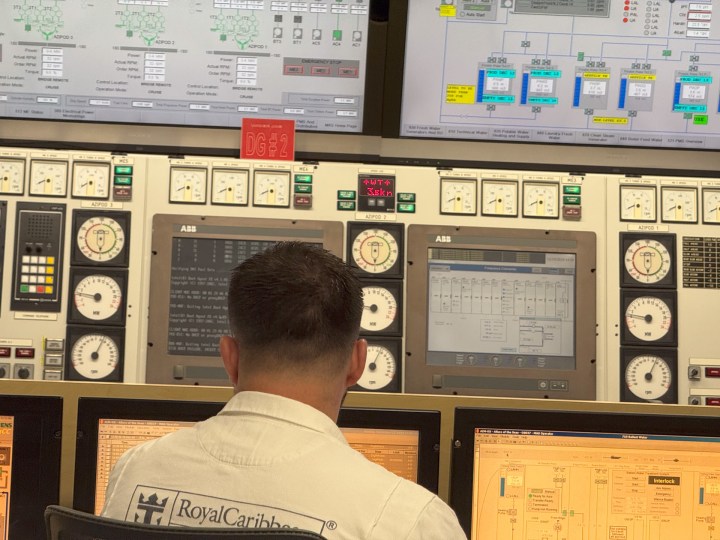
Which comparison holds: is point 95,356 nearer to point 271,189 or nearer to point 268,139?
point 271,189

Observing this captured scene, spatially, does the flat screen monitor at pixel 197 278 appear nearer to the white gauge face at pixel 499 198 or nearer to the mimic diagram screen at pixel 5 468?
the white gauge face at pixel 499 198

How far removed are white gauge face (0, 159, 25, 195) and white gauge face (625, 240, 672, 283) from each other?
1717 millimetres

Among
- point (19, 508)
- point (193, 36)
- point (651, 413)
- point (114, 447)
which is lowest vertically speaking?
point (19, 508)

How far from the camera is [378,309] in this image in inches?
103

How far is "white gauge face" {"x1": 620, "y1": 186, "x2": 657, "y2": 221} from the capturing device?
2688 millimetres

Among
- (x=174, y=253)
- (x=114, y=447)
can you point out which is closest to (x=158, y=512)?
(x=114, y=447)

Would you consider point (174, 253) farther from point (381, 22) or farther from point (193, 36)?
point (381, 22)

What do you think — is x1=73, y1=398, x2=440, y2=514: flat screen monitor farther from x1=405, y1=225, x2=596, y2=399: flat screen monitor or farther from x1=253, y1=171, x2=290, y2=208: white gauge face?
x1=253, y1=171, x2=290, y2=208: white gauge face

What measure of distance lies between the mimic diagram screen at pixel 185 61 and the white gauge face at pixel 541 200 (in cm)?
53

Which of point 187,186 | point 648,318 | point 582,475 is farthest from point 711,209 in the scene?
point 187,186

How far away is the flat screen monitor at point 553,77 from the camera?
268 cm

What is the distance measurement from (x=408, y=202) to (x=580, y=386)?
0.70m

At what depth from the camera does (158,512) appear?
1.21m

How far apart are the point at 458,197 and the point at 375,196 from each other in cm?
23
